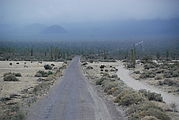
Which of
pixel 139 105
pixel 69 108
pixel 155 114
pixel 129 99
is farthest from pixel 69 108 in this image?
pixel 155 114

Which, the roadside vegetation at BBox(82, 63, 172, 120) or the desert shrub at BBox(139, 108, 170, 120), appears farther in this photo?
the roadside vegetation at BBox(82, 63, 172, 120)

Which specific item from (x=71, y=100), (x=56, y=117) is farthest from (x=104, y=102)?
(x=56, y=117)

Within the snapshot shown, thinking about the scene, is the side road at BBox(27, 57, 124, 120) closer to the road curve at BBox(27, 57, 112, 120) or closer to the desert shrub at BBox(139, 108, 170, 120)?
the road curve at BBox(27, 57, 112, 120)

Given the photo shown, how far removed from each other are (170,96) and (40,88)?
15.8 m

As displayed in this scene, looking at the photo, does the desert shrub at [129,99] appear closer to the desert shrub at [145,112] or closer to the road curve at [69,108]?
Result: the road curve at [69,108]

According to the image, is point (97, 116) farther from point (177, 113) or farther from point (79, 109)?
point (177, 113)

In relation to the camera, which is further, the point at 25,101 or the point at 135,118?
the point at 25,101

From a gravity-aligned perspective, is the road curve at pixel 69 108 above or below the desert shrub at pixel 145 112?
below

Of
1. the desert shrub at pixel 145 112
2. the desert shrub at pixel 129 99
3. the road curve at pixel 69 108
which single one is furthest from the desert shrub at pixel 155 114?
the desert shrub at pixel 129 99

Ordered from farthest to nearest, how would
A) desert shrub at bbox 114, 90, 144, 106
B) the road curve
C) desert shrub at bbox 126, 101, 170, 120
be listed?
desert shrub at bbox 114, 90, 144, 106
the road curve
desert shrub at bbox 126, 101, 170, 120

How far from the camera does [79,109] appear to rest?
28.3 m

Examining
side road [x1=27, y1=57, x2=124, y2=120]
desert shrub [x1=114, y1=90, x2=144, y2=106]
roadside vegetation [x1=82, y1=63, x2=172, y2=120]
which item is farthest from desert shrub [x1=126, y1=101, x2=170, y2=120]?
desert shrub [x1=114, y1=90, x2=144, y2=106]

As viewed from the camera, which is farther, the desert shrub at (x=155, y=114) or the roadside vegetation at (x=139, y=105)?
the roadside vegetation at (x=139, y=105)

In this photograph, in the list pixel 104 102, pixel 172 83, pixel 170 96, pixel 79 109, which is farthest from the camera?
pixel 172 83
